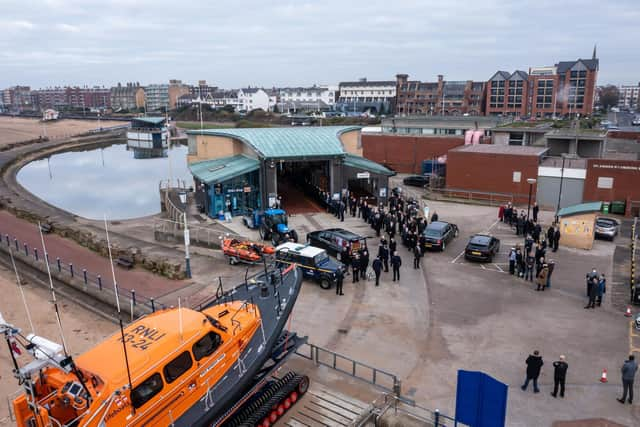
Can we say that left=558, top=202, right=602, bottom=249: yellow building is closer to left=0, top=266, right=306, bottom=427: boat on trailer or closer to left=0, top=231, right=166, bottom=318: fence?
left=0, top=266, right=306, bottom=427: boat on trailer

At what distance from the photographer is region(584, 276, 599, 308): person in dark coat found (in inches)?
660

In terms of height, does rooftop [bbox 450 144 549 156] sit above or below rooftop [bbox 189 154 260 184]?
above

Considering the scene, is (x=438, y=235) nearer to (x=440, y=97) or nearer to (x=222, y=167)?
(x=222, y=167)

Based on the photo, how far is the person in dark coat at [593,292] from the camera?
16777 mm

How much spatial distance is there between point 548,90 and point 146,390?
3812 inches

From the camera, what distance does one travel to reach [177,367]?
8891 mm

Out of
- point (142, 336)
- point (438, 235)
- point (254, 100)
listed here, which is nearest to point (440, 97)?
point (254, 100)

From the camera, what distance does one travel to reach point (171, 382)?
344 inches

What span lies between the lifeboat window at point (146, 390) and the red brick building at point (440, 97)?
99.4 metres

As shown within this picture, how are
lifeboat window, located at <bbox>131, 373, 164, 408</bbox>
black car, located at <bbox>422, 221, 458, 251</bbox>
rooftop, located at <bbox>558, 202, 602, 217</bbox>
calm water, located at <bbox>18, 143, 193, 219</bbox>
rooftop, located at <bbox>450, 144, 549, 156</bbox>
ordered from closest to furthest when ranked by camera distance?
lifeboat window, located at <bbox>131, 373, 164, 408</bbox> < black car, located at <bbox>422, 221, 458, 251</bbox> < rooftop, located at <bbox>558, 202, 602, 217</bbox> < rooftop, located at <bbox>450, 144, 549, 156</bbox> < calm water, located at <bbox>18, 143, 193, 219</bbox>

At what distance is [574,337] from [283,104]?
15811 centimetres

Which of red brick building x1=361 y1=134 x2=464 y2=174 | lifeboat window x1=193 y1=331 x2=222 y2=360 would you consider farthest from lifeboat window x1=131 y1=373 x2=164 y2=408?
red brick building x1=361 y1=134 x2=464 y2=174

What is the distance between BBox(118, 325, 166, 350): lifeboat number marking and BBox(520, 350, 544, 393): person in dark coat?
27.5 feet

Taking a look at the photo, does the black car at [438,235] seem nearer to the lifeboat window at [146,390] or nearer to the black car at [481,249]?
the black car at [481,249]
